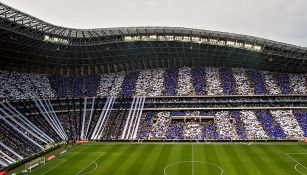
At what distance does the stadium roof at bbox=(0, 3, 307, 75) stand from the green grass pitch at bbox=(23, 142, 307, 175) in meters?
25.1

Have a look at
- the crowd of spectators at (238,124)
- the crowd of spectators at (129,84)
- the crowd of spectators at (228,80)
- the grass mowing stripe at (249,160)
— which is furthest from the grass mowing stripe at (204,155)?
the crowd of spectators at (129,84)

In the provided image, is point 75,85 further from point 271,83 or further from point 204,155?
point 271,83

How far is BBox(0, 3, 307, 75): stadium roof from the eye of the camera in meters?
69.3

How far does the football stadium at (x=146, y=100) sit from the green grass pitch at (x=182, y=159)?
0.54 ft

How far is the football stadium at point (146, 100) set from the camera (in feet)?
165

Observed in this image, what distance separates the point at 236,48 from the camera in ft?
244

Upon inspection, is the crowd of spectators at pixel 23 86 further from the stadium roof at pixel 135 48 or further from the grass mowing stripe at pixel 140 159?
the grass mowing stripe at pixel 140 159

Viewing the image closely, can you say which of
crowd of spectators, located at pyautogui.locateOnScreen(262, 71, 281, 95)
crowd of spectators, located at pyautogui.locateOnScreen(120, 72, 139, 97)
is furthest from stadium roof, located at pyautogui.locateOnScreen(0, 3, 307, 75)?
crowd of spectators, located at pyautogui.locateOnScreen(120, 72, 139, 97)

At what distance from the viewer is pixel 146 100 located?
77125 millimetres

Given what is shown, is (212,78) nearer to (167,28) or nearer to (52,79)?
(167,28)

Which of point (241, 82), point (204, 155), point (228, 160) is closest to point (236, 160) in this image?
point (228, 160)

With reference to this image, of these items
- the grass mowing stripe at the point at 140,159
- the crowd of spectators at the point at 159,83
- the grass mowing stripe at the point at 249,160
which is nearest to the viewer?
the grass mowing stripe at the point at 249,160

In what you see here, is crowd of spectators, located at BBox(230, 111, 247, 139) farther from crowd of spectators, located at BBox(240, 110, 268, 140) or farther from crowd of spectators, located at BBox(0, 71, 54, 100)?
crowd of spectators, located at BBox(0, 71, 54, 100)

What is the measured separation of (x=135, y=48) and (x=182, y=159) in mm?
39325
